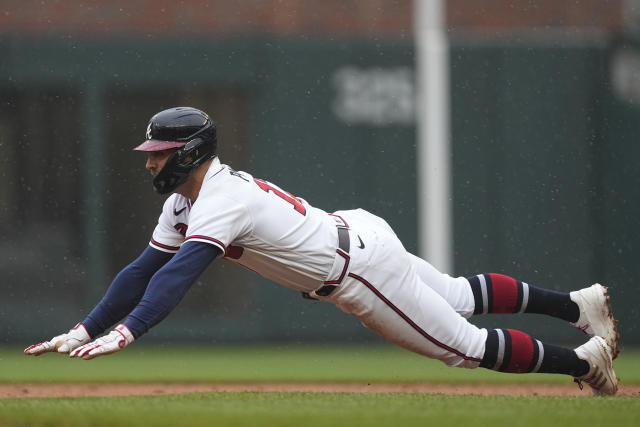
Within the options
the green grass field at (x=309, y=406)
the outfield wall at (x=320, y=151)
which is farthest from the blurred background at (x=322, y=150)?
the green grass field at (x=309, y=406)

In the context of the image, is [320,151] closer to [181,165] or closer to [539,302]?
[539,302]

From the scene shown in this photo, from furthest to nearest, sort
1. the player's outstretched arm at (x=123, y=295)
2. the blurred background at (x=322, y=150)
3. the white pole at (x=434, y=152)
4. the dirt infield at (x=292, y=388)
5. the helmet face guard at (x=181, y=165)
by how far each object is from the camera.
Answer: the white pole at (x=434, y=152)
the blurred background at (x=322, y=150)
the dirt infield at (x=292, y=388)
the player's outstretched arm at (x=123, y=295)
the helmet face guard at (x=181, y=165)

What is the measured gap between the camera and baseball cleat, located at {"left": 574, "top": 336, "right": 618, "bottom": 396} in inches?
173

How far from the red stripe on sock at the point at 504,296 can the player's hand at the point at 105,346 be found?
1.79 m

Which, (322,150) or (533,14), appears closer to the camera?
(322,150)

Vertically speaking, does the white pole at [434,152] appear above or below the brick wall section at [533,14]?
below

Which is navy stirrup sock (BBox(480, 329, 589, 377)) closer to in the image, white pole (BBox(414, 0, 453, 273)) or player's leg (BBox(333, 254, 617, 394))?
player's leg (BBox(333, 254, 617, 394))

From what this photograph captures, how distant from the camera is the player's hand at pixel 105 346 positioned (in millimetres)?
3541

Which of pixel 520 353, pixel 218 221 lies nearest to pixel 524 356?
pixel 520 353

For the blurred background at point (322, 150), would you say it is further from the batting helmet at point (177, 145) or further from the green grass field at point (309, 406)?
the batting helmet at point (177, 145)

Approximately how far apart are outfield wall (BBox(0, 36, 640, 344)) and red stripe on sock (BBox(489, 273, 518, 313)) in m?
3.94

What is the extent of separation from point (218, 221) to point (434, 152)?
5216 mm

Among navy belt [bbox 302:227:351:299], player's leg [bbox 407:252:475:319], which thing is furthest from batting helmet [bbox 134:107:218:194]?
player's leg [bbox 407:252:475:319]

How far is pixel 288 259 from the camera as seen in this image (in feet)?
13.5
